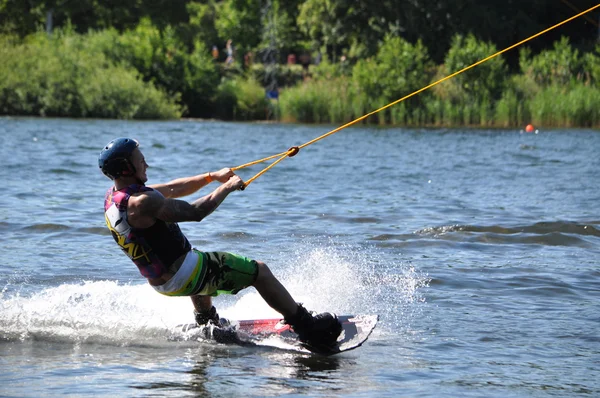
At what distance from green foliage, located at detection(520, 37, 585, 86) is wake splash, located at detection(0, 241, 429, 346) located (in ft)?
109

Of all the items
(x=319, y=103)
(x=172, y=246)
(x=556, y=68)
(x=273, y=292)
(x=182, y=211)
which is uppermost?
(x=556, y=68)

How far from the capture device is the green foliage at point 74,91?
4528 centimetres

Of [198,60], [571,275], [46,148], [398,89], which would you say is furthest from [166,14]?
[571,275]

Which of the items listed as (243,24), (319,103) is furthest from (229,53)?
(319,103)

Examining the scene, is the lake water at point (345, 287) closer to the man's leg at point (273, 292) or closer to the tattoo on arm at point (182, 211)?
the man's leg at point (273, 292)

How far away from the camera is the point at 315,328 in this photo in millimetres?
7289

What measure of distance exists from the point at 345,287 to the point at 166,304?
1907mm

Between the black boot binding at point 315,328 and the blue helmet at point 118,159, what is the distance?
158 cm

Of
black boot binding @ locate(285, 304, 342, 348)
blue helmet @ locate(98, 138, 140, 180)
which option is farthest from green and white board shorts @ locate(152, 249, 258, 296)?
blue helmet @ locate(98, 138, 140, 180)

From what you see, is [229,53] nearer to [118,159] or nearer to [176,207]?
[118,159]

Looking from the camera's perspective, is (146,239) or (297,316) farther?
(297,316)

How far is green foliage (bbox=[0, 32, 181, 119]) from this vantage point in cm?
4528

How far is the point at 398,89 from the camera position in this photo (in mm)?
44625

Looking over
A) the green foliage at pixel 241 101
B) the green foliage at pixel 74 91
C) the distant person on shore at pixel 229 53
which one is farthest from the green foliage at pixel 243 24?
the green foliage at pixel 74 91
